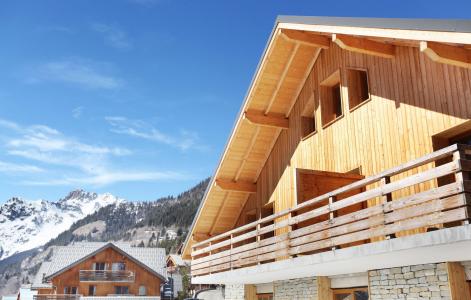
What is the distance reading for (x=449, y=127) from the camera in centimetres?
1002

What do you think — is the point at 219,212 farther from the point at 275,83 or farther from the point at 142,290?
the point at 142,290

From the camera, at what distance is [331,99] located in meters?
15.2

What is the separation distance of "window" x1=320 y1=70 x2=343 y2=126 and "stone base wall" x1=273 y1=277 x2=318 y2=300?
4.52 meters

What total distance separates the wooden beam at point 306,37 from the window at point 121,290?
4977 cm

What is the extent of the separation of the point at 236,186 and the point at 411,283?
9.04 meters

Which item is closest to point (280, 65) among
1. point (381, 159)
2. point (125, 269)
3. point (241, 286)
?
point (381, 159)

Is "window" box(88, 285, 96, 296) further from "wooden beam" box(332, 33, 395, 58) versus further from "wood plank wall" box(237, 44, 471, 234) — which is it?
"wooden beam" box(332, 33, 395, 58)

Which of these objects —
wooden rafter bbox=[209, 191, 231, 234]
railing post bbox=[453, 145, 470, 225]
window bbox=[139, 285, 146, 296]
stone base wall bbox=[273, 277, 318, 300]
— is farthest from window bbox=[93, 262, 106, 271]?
railing post bbox=[453, 145, 470, 225]

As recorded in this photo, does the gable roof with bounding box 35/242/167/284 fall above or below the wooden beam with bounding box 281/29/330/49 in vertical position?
below

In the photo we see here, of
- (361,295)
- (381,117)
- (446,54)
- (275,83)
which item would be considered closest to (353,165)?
(381,117)

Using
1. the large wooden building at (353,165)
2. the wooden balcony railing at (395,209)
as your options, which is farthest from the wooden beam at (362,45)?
the wooden balcony railing at (395,209)

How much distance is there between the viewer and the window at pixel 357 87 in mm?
13703

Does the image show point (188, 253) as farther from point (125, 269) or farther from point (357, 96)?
point (125, 269)

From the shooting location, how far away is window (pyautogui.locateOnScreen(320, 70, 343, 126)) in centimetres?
1488
